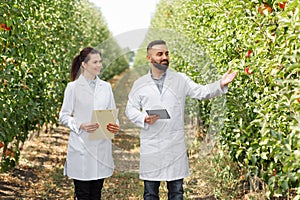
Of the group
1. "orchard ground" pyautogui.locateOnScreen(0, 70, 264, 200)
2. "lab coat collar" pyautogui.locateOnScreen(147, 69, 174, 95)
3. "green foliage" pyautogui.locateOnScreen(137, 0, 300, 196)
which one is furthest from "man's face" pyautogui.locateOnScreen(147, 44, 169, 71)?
"orchard ground" pyautogui.locateOnScreen(0, 70, 264, 200)

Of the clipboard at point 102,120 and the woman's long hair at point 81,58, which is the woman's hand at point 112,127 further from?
the woman's long hair at point 81,58

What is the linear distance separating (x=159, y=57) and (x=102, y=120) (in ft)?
2.15

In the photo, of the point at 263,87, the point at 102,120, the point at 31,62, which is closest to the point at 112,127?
the point at 102,120

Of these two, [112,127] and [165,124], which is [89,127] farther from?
[165,124]

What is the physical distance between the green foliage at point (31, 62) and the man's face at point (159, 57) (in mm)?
1181

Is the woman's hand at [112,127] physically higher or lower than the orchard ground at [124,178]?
higher

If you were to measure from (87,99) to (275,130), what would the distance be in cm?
164

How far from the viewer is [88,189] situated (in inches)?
167

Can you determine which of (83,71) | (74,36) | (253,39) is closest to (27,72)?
(83,71)

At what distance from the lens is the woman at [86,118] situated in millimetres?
4109

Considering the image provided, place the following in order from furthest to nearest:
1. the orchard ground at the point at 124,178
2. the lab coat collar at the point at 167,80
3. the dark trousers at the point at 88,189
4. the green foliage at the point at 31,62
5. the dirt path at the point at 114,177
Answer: the dirt path at the point at 114,177, the orchard ground at the point at 124,178, the green foliage at the point at 31,62, the dark trousers at the point at 88,189, the lab coat collar at the point at 167,80

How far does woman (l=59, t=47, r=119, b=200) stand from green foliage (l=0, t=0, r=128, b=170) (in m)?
0.81

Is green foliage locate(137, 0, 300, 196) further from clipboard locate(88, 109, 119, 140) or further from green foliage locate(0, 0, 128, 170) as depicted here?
green foliage locate(0, 0, 128, 170)

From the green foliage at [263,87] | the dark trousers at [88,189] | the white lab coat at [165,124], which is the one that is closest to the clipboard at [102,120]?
the white lab coat at [165,124]
